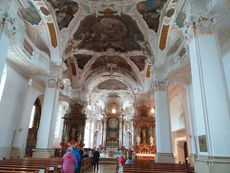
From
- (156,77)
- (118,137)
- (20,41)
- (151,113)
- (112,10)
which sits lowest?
(118,137)

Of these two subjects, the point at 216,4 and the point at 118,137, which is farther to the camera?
the point at 118,137

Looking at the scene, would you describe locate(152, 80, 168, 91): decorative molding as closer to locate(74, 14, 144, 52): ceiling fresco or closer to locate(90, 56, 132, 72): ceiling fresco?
locate(74, 14, 144, 52): ceiling fresco

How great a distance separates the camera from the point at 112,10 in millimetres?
11508

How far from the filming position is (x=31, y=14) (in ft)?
34.4

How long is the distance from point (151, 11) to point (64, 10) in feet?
18.3

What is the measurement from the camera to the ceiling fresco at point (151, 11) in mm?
10413

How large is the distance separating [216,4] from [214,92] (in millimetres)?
3082

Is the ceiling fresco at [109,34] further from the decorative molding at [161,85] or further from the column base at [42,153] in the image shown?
the column base at [42,153]

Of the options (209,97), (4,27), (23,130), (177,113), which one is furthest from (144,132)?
(4,27)

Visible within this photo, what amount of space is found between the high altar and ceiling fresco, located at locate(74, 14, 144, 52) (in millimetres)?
7353

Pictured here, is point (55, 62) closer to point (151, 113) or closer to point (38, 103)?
point (38, 103)

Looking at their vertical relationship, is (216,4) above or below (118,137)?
above

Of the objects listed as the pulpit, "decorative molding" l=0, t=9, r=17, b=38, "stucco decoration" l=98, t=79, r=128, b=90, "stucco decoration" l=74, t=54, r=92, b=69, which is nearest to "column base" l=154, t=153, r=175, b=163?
the pulpit

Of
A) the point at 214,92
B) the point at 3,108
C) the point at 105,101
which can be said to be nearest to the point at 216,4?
the point at 214,92
